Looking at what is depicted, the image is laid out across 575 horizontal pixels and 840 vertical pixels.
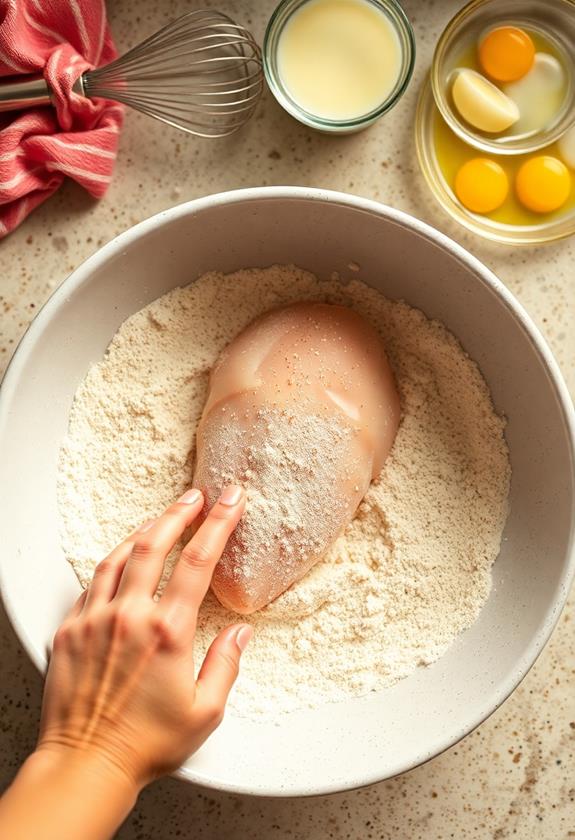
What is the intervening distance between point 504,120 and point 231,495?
551mm

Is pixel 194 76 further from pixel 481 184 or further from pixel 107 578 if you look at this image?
pixel 107 578

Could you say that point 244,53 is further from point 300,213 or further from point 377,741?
point 377,741

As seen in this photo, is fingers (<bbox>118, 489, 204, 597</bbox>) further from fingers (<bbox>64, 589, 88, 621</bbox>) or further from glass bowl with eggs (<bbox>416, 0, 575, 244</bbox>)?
glass bowl with eggs (<bbox>416, 0, 575, 244</bbox>)

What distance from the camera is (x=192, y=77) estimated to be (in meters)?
0.99

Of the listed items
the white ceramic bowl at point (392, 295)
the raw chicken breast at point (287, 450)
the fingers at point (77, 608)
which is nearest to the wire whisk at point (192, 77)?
the white ceramic bowl at point (392, 295)

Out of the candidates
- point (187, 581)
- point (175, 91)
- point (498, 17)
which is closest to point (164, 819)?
point (187, 581)

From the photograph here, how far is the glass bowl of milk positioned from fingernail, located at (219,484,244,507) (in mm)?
426

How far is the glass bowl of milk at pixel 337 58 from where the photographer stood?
0.94 m

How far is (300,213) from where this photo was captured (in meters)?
0.88

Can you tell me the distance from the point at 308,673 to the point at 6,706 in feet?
1.20

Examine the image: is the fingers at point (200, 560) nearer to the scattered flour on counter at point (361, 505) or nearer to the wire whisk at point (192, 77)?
the scattered flour on counter at point (361, 505)

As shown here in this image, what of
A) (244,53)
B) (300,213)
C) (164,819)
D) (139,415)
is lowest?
(164,819)

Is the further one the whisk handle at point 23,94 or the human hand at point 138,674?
the whisk handle at point 23,94

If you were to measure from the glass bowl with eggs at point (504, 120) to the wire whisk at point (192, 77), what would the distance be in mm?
218
